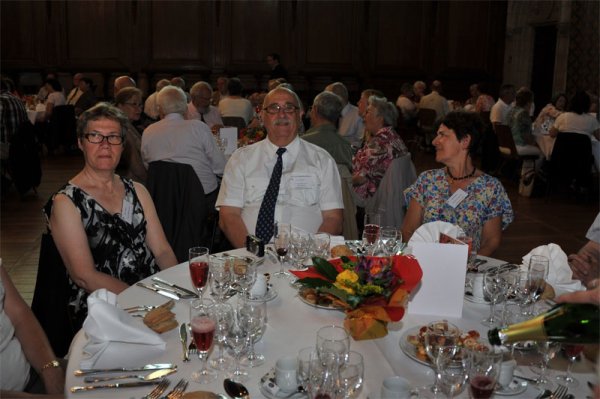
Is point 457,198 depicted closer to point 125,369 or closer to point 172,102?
point 125,369

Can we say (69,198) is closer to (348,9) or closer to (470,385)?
(470,385)

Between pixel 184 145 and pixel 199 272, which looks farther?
pixel 184 145

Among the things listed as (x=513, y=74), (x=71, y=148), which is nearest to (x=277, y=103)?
(x=71, y=148)

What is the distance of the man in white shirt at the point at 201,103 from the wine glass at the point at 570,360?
19.2 feet

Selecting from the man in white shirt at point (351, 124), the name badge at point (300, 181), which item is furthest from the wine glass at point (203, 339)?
the man in white shirt at point (351, 124)

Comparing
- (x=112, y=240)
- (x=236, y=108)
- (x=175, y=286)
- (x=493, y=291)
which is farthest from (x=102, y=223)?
(x=236, y=108)

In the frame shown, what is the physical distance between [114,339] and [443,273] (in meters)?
1.01

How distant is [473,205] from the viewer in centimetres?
320

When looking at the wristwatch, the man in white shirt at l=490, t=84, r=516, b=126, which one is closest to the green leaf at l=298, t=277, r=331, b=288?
the wristwatch

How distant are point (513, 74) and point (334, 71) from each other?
4034 mm

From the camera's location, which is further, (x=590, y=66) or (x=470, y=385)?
(x=590, y=66)

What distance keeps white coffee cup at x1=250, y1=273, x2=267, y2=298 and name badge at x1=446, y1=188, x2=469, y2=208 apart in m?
1.39

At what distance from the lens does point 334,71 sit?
14.4 metres

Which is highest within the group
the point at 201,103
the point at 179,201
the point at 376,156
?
the point at 201,103
